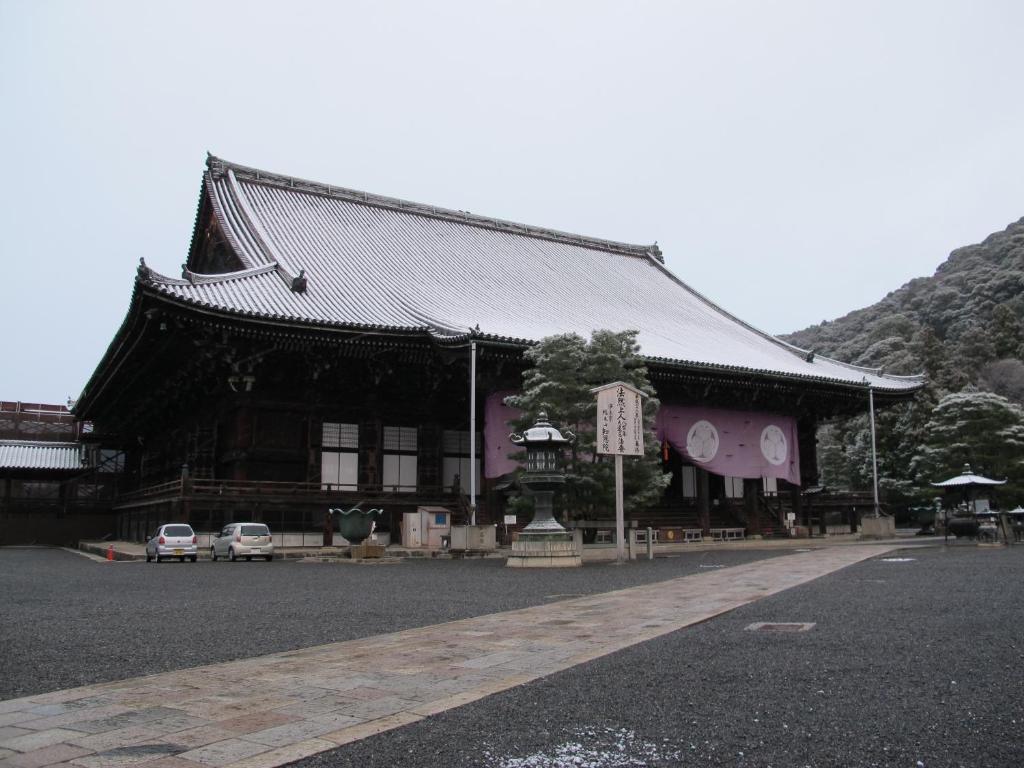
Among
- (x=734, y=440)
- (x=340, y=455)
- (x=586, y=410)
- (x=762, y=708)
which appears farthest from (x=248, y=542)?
(x=734, y=440)

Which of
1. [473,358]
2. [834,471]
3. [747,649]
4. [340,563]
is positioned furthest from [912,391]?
[747,649]

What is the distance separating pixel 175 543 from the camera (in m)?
19.0

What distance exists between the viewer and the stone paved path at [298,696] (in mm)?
3658

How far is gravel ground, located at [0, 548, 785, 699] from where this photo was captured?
6143 millimetres

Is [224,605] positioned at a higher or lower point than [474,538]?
lower

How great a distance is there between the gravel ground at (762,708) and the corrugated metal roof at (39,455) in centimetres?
3733

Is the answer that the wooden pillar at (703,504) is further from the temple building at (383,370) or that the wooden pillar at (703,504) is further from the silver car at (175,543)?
the silver car at (175,543)

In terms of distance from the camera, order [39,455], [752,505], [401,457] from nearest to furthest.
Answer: [401,457] < [752,505] < [39,455]

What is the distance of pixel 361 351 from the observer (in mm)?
22766

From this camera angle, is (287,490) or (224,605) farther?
(287,490)

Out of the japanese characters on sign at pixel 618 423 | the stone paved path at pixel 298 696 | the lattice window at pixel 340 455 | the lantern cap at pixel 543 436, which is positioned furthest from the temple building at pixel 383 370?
the stone paved path at pixel 298 696

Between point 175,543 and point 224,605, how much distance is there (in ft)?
34.3

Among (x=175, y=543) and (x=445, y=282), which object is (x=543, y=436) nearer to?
(x=175, y=543)

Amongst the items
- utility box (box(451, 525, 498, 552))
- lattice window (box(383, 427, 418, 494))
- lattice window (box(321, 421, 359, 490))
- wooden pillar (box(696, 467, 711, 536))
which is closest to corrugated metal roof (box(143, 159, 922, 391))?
lattice window (box(321, 421, 359, 490))
